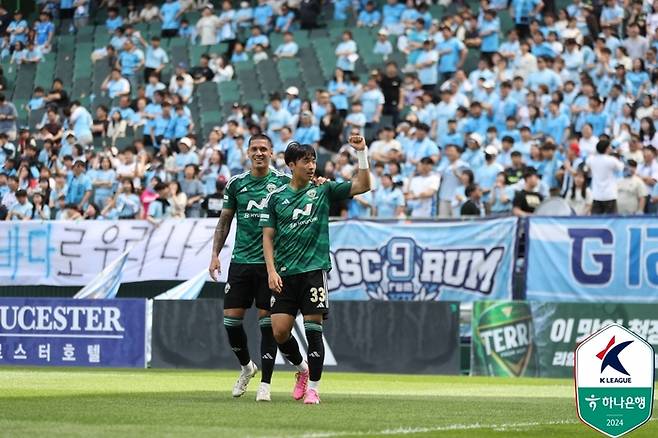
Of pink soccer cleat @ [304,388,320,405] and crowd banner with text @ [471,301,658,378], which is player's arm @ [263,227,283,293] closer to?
pink soccer cleat @ [304,388,320,405]

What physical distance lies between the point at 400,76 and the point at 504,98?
14.5ft

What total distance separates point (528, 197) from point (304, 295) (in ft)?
35.8

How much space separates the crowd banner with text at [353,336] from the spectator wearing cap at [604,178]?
345 cm

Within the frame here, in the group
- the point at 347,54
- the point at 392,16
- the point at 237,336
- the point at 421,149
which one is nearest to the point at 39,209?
the point at 421,149

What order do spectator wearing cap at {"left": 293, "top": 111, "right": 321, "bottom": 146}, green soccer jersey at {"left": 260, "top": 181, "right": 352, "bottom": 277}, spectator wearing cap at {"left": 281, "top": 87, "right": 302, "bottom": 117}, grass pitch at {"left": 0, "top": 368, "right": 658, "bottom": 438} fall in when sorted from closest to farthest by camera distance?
grass pitch at {"left": 0, "top": 368, "right": 658, "bottom": 438}, green soccer jersey at {"left": 260, "top": 181, "right": 352, "bottom": 277}, spectator wearing cap at {"left": 293, "top": 111, "right": 321, "bottom": 146}, spectator wearing cap at {"left": 281, "top": 87, "right": 302, "bottom": 117}

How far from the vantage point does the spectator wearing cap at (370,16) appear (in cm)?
3484

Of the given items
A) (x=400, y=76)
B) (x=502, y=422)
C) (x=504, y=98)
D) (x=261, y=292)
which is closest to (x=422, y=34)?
(x=400, y=76)

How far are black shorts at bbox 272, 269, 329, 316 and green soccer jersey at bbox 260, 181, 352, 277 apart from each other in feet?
0.22

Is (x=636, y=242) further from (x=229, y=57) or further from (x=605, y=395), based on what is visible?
(x=229, y=57)

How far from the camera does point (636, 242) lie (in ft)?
71.9

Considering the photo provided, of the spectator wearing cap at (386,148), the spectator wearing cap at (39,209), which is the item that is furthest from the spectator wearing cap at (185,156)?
the spectator wearing cap at (386,148)

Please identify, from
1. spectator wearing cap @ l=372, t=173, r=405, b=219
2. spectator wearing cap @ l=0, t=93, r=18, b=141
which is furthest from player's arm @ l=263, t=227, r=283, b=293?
spectator wearing cap @ l=0, t=93, r=18, b=141

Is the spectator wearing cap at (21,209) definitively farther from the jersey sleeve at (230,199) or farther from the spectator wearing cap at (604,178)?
the jersey sleeve at (230,199)

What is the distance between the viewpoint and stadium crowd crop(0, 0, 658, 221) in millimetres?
25547
